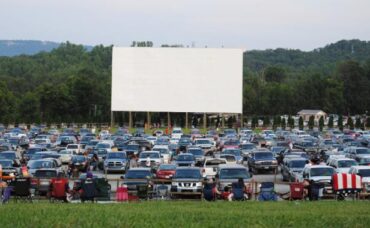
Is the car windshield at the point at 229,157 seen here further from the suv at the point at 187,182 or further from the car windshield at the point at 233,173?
the suv at the point at 187,182

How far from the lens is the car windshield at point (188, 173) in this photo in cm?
3033

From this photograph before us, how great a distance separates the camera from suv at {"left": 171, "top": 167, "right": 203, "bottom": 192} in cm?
2900

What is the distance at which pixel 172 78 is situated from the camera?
94.9 metres

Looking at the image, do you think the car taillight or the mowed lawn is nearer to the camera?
the mowed lawn

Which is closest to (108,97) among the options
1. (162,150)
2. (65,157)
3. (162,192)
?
(162,150)

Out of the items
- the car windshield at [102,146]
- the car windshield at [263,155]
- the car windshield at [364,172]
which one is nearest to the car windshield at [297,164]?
the car windshield at [364,172]

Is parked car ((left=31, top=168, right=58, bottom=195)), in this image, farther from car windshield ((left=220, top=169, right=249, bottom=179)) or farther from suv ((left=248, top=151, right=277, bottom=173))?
suv ((left=248, top=151, right=277, bottom=173))

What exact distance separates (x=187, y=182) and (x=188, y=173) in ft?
4.37

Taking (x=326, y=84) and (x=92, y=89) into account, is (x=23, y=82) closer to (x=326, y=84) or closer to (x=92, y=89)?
(x=92, y=89)

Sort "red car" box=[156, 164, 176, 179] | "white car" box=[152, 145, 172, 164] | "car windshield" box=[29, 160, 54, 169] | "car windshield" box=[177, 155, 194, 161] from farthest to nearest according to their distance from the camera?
"white car" box=[152, 145, 172, 164]
"car windshield" box=[177, 155, 194, 161]
"car windshield" box=[29, 160, 54, 169]
"red car" box=[156, 164, 176, 179]

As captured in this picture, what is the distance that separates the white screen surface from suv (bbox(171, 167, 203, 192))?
6303cm

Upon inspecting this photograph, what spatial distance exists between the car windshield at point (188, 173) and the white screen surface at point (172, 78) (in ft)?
205

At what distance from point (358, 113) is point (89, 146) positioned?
299ft

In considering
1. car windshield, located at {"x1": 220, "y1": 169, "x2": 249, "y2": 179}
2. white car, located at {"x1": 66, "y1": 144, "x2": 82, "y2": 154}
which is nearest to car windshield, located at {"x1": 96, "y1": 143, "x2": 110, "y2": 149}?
white car, located at {"x1": 66, "y1": 144, "x2": 82, "y2": 154}
